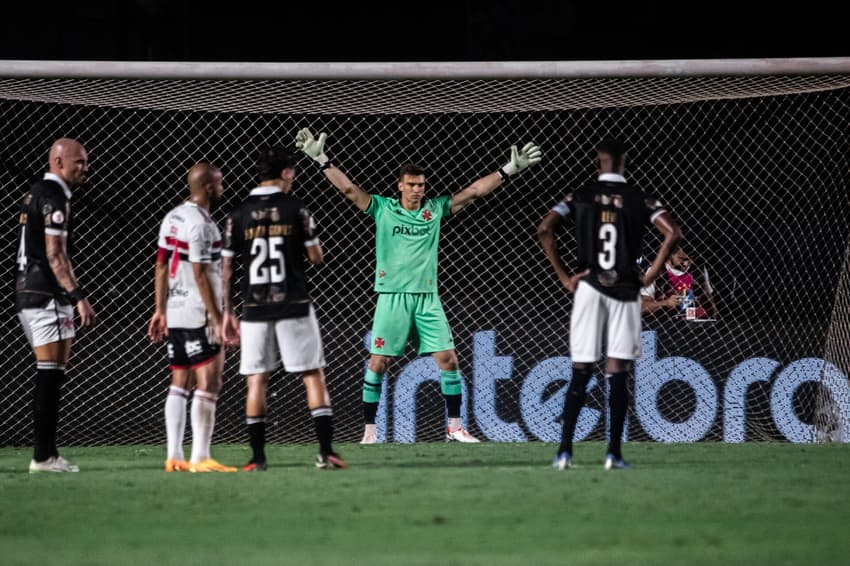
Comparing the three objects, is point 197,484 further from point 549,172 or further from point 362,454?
point 549,172

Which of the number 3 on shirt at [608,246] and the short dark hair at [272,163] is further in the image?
the short dark hair at [272,163]

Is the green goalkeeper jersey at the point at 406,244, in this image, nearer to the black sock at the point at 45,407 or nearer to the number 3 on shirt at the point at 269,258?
the number 3 on shirt at the point at 269,258

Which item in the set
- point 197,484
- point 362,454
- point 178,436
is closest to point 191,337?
point 178,436

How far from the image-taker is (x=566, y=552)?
4.59 m

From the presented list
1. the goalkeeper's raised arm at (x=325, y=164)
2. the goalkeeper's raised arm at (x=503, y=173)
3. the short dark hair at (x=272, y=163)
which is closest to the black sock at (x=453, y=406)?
the goalkeeper's raised arm at (x=503, y=173)

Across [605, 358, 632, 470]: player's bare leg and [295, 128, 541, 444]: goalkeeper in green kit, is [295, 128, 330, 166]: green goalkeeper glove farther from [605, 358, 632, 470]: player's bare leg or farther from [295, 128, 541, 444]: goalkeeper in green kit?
[605, 358, 632, 470]: player's bare leg

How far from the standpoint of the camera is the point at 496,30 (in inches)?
598

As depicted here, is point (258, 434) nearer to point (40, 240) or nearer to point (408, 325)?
point (40, 240)

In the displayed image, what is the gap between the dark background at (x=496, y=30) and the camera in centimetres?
1532

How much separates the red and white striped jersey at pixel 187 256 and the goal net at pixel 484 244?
2075 mm

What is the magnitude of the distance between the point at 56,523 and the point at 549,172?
843 cm

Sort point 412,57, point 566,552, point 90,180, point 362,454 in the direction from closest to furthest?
point 566,552, point 362,454, point 90,180, point 412,57

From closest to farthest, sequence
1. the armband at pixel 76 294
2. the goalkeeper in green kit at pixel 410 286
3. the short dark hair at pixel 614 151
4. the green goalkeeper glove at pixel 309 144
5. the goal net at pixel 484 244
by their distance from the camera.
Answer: the short dark hair at pixel 614 151, the armband at pixel 76 294, the green goalkeeper glove at pixel 309 144, the goalkeeper in green kit at pixel 410 286, the goal net at pixel 484 244

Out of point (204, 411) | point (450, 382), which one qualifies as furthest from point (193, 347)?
point (450, 382)
